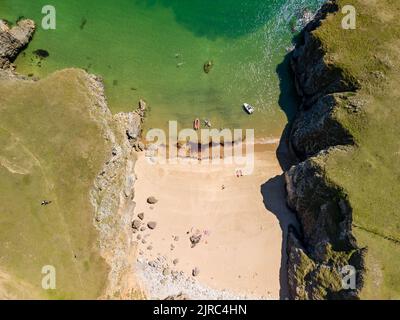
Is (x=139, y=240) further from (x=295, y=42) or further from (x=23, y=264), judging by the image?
(x=295, y=42)

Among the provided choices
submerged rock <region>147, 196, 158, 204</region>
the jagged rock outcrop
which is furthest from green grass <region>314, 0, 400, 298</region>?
the jagged rock outcrop

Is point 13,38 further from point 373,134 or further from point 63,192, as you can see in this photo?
point 373,134

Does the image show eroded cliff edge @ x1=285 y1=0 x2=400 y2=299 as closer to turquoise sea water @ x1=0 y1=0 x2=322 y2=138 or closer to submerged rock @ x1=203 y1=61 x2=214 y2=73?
turquoise sea water @ x1=0 y1=0 x2=322 y2=138

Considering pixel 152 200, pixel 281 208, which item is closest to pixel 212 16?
pixel 152 200

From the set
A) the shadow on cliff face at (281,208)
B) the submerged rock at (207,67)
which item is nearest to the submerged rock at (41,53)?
the submerged rock at (207,67)

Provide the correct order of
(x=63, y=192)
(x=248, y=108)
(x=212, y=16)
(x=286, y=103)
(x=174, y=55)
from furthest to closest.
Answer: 1. (x=212, y=16)
2. (x=286, y=103)
3. (x=174, y=55)
4. (x=248, y=108)
5. (x=63, y=192)

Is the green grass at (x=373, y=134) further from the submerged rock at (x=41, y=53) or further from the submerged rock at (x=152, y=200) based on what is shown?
the submerged rock at (x=41, y=53)
